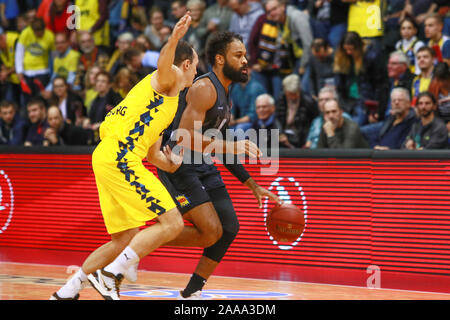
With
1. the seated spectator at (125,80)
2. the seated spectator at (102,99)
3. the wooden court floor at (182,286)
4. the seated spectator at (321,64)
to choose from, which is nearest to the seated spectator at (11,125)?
the seated spectator at (102,99)

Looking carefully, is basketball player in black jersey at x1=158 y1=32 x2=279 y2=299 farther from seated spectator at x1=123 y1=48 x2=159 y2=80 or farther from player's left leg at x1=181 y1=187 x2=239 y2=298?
seated spectator at x1=123 y1=48 x2=159 y2=80

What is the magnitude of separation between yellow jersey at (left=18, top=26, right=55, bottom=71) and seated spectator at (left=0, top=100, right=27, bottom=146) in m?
1.22

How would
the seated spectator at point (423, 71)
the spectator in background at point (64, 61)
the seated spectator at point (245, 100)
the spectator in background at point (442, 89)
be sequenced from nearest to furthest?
1. the spectator in background at point (442, 89)
2. the seated spectator at point (423, 71)
3. the seated spectator at point (245, 100)
4. the spectator in background at point (64, 61)

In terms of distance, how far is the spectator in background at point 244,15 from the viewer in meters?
11.7

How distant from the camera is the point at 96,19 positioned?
523 inches

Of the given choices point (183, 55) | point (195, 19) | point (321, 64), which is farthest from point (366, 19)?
point (183, 55)

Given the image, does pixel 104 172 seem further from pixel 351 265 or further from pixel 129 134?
pixel 351 265

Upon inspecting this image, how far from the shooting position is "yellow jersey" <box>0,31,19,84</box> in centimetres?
1422

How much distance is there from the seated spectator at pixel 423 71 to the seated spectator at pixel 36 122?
236 inches

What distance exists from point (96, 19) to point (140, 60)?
5.55 ft

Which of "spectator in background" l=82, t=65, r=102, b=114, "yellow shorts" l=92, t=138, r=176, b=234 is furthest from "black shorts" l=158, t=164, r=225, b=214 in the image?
"spectator in background" l=82, t=65, r=102, b=114

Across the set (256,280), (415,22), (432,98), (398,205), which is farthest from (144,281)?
(415,22)

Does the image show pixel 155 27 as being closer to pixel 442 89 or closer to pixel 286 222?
pixel 442 89

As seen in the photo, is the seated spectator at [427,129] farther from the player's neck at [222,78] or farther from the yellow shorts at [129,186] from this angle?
the yellow shorts at [129,186]
